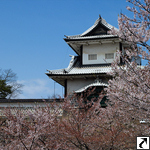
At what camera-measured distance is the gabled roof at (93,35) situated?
66.5 feet

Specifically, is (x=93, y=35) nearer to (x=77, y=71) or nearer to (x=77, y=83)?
(x=77, y=71)

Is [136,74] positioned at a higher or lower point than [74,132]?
higher

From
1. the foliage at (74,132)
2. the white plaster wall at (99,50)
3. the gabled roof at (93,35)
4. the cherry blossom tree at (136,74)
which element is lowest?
the foliage at (74,132)

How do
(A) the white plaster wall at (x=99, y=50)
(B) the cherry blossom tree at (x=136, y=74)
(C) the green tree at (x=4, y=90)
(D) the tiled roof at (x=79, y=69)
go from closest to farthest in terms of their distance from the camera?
(B) the cherry blossom tree at (x=136, y=74) < (D) the tiled roof at (x=79, y=69) < (A) the white plaster wall at (x=99, y=50) < (C) the green tree at (x=4, y=90)

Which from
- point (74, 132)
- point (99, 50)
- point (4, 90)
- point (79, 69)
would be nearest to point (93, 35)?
point (99, 50)

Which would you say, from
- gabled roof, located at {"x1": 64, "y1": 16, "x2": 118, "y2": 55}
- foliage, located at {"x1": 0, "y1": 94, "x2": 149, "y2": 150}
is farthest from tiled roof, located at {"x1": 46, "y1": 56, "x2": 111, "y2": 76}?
foliage, located at {"x1": 0, "y1": 94, "x2": 149, "y2": 150}

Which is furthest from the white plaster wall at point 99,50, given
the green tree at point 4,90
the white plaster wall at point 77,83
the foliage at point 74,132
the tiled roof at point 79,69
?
the green tree at point 4,90

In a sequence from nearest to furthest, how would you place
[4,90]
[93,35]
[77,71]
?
[77,71]
[93,35]
[4,90]

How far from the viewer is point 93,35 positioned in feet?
70.4

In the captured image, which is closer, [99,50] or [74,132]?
[74,132]

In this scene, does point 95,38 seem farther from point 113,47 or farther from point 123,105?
point 123,105

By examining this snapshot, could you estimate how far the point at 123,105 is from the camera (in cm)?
810

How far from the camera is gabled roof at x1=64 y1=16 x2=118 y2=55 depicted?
66.5ft

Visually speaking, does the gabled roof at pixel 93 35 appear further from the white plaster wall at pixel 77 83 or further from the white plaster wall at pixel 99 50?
the white plaster wall at pixel 77 83
